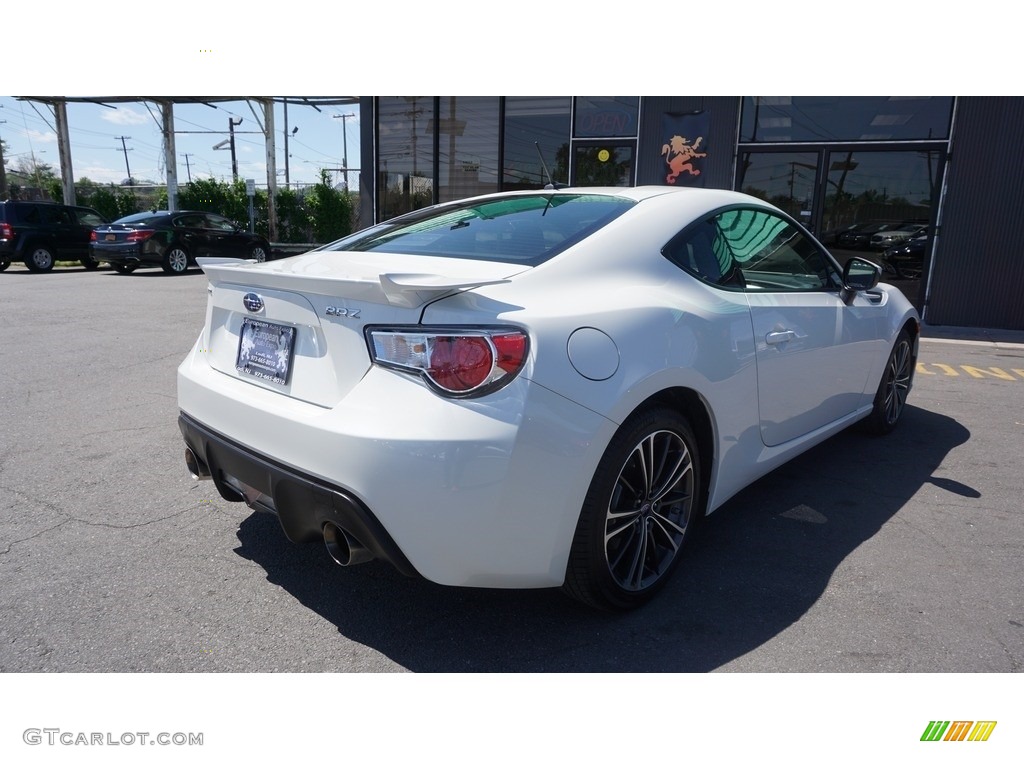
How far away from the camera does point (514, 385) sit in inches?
78.4

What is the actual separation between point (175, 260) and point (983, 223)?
15.8m

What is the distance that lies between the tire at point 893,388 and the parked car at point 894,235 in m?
6.87

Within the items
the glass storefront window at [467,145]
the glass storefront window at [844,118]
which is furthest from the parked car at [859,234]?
the glass storefront window at [467,145]

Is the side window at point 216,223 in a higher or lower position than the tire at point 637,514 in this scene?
higher

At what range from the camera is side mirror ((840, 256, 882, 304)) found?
380 centimetres

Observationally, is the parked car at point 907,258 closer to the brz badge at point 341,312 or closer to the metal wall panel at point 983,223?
the metal wall panel at point 983,223

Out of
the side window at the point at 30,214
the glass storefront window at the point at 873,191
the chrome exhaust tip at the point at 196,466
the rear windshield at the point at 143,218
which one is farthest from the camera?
the side window at the point at 30,214

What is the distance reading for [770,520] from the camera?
132 inches

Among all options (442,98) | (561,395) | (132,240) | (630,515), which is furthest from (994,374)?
(132,240)

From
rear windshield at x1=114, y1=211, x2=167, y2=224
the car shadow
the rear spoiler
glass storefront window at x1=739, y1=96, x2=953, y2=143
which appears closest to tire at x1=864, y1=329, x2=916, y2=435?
the car shadow

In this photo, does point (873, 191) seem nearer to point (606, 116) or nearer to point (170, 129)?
point (606, 116)

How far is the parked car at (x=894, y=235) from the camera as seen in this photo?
10.6m

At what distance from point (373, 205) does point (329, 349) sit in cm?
1216

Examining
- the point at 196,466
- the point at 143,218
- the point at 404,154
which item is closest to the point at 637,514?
A: the point at 196,466
